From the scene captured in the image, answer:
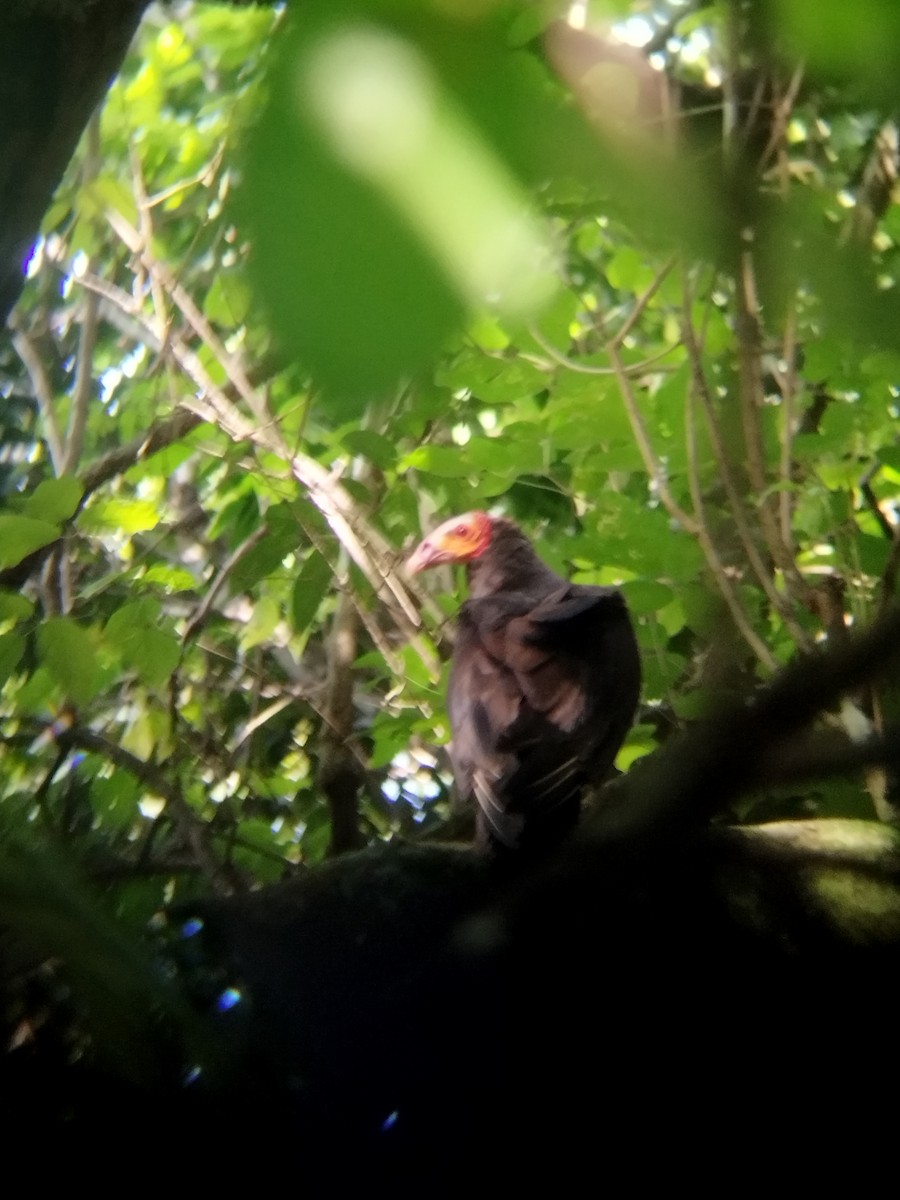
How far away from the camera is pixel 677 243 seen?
10.0 inches

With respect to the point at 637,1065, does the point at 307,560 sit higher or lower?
higher

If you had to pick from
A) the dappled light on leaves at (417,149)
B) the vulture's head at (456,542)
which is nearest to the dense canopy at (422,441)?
the dappled light on leaves at (417,149)

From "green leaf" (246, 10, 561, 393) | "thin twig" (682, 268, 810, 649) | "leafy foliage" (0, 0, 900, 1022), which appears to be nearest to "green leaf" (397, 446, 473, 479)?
"leafy foliage" (0, 0, 900, 1022)

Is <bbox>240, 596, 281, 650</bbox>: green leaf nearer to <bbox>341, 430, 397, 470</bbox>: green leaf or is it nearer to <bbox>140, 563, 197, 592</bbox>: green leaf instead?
<bbox>140, 563, 197, 592</bbox>: green leaf

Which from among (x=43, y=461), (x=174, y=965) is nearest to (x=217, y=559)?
(x=43, y=461)

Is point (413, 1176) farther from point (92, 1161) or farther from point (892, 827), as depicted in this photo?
point (892, 827)

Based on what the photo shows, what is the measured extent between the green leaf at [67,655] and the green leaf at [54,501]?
0.17 metres

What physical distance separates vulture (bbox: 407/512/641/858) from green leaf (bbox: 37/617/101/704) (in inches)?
24.5

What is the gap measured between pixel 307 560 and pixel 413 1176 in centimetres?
146

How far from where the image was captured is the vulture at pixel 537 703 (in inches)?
69.4

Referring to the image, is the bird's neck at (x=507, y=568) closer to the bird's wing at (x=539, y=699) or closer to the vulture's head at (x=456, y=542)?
the vulture's head at (x=456, y=542)

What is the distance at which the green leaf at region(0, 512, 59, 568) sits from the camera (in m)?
1.61

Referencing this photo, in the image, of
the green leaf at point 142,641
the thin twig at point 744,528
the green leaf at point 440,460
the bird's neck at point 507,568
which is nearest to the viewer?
the thin twig at point 744,528

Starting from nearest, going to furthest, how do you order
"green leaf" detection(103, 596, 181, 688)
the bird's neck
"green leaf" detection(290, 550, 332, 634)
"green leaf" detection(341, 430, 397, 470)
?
1. "green leaf" detection(341, 430, 397, 470)
2. "green leaf" detection(103, 596, 181, 688)
3. "green leaf" detection(290, 550, 332, 634)
4. the bird's neck
